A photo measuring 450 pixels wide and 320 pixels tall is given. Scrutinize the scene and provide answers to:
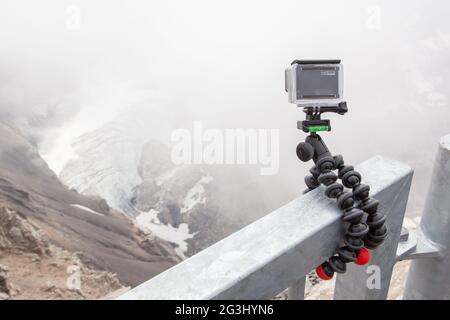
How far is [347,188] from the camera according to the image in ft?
4.84

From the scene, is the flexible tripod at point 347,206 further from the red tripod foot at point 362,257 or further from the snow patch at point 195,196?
the snow patch at point 195,196

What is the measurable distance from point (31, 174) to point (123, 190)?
81.1ft

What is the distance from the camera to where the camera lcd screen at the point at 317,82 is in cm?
157

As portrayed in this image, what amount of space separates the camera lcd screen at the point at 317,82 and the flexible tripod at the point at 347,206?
3.1 inches

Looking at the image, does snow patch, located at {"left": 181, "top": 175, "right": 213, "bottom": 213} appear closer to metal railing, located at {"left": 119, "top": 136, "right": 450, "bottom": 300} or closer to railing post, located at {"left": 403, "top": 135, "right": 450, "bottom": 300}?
railing post, located at {"left": 403, "top": 135, "right": 450, "bottom": 300}

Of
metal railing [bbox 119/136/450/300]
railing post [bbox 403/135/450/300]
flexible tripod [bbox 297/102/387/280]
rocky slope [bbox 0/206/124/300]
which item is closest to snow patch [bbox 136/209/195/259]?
rocky slope [bbox 0/206/124/300]

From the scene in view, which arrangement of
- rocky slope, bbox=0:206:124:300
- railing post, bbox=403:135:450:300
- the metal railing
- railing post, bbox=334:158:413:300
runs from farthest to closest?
rocky slope, bbox=0:206:124:300
railing post, bbox=403:135:450:300
railing post, bbox=334:158:413:300
the metal railing

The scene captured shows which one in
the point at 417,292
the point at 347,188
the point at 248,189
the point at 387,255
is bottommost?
the point at 248,189

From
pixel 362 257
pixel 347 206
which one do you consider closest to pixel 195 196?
pixel 362 257

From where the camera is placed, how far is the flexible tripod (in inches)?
48.8

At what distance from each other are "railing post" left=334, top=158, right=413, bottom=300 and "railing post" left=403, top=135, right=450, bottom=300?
53 centimetres

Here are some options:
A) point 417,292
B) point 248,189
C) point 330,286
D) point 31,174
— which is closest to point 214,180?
point 248,189

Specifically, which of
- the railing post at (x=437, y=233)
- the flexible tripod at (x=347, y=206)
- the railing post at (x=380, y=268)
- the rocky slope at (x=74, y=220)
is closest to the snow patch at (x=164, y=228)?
the rocky slope at (x=74, y=220)
